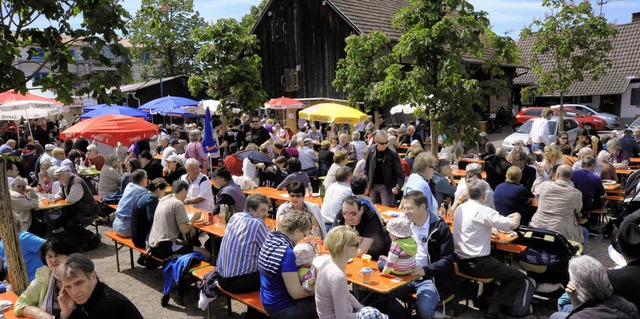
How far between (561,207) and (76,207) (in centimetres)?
751

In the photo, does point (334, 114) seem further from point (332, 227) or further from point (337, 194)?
point (332, 227)

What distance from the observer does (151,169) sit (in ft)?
32.2

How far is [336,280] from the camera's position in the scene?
3777mm

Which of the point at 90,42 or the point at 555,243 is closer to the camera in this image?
the point at 90,42

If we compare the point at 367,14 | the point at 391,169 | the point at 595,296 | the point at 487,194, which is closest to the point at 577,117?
the point at 367,14

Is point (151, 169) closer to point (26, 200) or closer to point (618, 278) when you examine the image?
point (26, 200)

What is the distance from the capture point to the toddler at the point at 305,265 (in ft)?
13.8

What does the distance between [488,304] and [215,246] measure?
3.68 metres

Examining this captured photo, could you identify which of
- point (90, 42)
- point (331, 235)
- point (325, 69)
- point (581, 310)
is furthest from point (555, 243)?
point (325, 69)

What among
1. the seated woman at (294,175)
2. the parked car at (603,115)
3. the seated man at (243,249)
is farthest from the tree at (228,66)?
the parked car at (603,115)

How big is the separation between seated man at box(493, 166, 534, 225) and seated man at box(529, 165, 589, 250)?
0.22 meters

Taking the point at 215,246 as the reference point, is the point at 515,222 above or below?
above

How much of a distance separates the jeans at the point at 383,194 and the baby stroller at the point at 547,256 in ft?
9.00

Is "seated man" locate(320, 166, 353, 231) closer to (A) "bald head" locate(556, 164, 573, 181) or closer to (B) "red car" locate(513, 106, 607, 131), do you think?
(A) "bald head" locate(556, 164, 573, 181)
